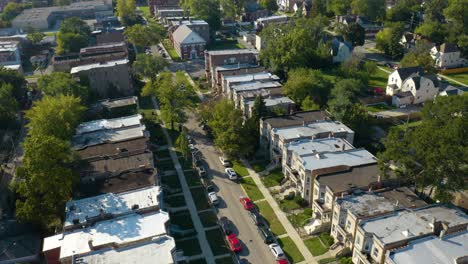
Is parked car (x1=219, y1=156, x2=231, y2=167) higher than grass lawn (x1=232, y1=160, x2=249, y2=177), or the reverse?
parked car (x1=219, y1=156, x2=231, y2=167)

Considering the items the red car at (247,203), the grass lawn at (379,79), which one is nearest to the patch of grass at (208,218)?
the red car at (247,203)

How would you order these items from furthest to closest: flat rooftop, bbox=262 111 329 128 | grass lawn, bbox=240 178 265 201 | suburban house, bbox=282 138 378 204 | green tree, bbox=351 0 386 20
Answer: green tree, bbox=351 0 386 20 < flat rooftop, bbox=262 111 329 128 < grass lawn, bbox=240 178 265 201 < suburban house, bbox=282 138 378 204

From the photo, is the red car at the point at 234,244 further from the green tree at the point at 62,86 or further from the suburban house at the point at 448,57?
the suburban house at the point at 448,57

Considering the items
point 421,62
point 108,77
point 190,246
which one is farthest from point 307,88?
point 108,77

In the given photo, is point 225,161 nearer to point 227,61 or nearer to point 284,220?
point 284,220

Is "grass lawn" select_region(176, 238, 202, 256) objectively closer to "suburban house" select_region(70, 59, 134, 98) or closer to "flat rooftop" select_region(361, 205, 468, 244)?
"flat rooftop" select_region(361, 205, 468, 244)

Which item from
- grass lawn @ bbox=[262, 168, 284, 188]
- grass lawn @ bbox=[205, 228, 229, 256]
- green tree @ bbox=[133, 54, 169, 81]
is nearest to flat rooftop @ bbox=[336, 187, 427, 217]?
grass lawn @ bbox=[262, 168, 284, 188]

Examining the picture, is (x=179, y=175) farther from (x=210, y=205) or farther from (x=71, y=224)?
(x=71, y=224)
